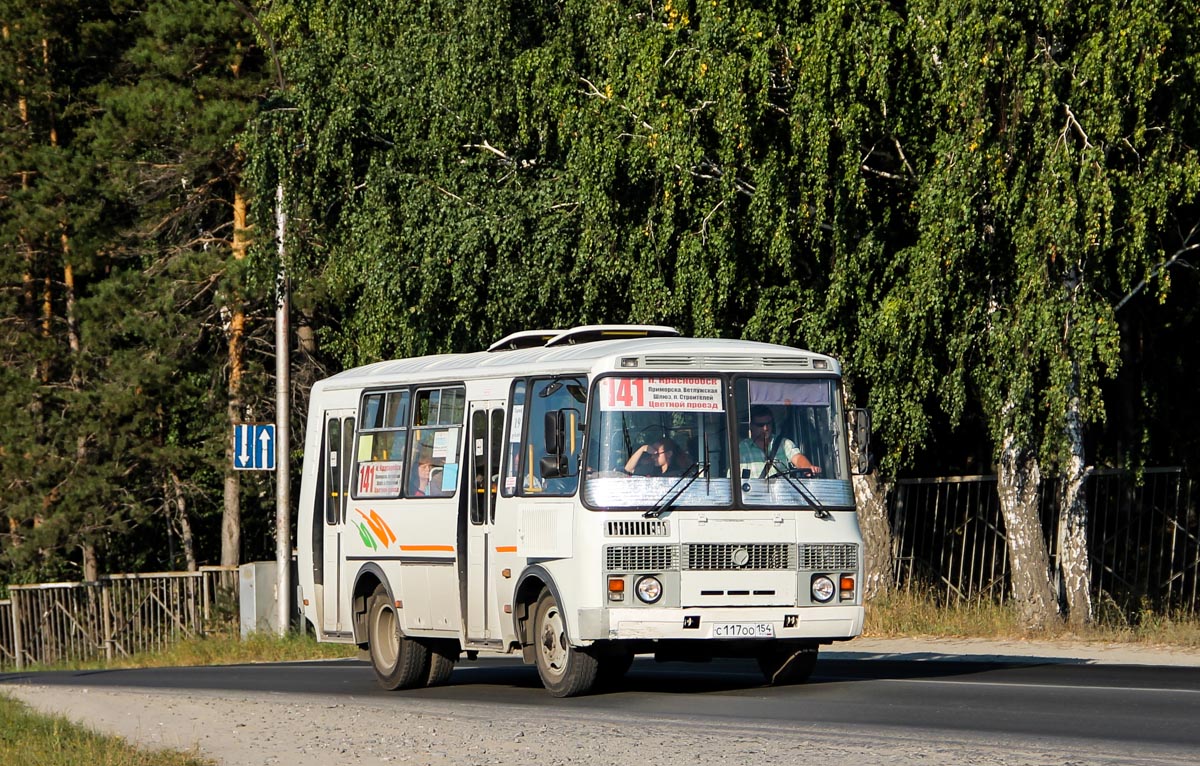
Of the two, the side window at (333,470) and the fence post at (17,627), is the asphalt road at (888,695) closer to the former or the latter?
the side window at (333,470)

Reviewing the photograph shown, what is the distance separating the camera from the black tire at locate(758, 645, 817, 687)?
1722 centimetres

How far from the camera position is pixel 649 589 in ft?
52.0

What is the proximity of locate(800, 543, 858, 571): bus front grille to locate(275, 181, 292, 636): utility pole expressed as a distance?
15.1 m

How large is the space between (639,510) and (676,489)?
1.15ft

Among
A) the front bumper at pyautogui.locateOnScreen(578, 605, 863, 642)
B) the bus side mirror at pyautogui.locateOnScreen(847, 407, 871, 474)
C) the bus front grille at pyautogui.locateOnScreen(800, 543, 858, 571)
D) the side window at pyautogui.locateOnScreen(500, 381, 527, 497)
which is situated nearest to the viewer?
the front bumper at pyautogui.locateOnScreen(578, 605, 863, 642)

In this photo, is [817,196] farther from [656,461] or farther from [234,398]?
[234,398]

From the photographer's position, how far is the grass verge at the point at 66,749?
42.5 feet

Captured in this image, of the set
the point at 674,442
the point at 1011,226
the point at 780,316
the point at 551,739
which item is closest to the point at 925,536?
the point at 780,316

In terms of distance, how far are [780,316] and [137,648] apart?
1957 cm

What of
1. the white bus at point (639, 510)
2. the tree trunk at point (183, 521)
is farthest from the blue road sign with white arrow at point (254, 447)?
the tree trunk at point (183, 521)

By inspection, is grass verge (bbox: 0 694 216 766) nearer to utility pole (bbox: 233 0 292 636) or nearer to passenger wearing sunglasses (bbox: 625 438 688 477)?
passenger wearing sunglasses (bbox: 625 438 688 477)

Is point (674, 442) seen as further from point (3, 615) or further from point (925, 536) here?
point (3, 615)

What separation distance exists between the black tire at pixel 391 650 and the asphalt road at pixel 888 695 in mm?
180

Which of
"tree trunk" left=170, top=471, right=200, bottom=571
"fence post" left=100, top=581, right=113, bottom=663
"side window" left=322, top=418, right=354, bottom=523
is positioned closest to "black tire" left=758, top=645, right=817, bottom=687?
"side window" left=322, top=418, right=354, bottom=523
